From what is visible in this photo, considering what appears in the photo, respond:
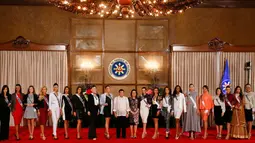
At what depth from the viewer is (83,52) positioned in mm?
16500

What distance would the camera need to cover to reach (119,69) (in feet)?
54.4

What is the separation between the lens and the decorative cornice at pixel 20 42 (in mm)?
16047

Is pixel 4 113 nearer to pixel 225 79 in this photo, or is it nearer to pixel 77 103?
pixel 77 103

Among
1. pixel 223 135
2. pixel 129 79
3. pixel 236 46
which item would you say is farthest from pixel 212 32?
pixel 223 135

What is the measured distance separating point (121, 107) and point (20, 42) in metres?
5.95

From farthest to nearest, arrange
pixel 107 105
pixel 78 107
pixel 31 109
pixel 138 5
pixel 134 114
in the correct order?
pixel 107 105
pixel 134 114
pixel 78 107
pixel 31 109
pixel 138 5

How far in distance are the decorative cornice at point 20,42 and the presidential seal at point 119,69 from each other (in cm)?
346

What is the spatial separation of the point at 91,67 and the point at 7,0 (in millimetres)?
4311

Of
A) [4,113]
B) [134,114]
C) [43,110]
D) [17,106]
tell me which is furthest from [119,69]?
[4,113]

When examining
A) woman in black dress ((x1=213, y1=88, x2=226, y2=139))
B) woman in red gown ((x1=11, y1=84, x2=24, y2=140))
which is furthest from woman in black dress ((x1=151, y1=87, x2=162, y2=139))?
woman in red gown ((x1=11, y1=84, x2=24, y2=140))

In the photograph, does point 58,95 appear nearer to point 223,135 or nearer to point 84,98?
point 84,98

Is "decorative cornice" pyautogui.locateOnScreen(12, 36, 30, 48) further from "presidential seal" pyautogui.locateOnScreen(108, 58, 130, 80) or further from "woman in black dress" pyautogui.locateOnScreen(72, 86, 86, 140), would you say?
"woman in black dress" pyautogui.locateOnScreen(72, 86, 86, 140)

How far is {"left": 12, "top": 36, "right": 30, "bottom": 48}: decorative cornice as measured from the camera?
1605 centimetres

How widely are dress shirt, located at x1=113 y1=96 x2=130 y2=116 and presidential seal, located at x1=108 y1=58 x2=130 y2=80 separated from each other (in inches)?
165
